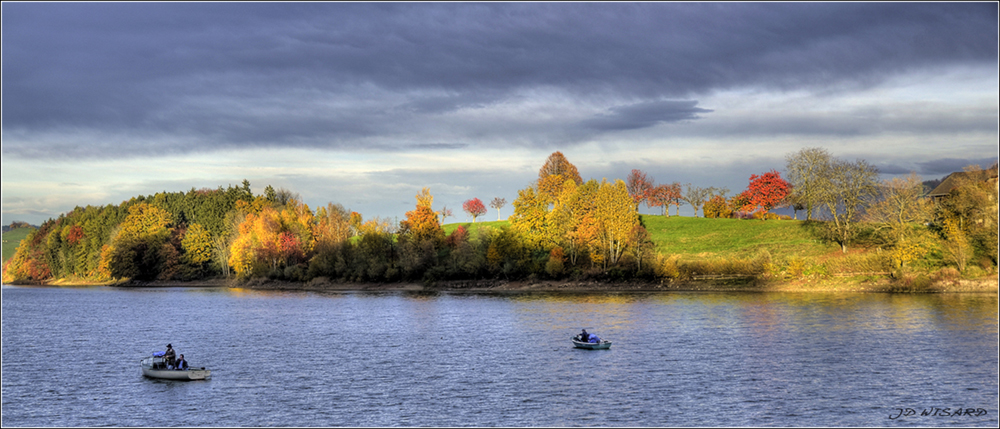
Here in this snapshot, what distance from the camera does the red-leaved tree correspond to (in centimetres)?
17512

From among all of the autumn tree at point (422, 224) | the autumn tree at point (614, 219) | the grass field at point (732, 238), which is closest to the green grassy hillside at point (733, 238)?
the grass field at point (732, 238)

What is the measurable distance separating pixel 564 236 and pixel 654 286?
20.8 m

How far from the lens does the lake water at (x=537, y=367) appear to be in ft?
134

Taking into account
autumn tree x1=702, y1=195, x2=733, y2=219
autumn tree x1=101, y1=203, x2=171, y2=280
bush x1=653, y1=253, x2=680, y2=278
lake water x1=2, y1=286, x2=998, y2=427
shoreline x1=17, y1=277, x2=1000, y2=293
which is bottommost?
lake water x1=2, y1=286, x2=998, y2=427

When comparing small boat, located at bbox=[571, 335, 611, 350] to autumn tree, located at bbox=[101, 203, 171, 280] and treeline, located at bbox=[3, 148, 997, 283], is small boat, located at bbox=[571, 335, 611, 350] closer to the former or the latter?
treeline, located at bbox=[3, 148, 997, 283]

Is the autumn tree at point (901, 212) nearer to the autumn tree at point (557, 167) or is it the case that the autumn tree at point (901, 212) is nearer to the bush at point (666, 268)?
the bush at point (666, 268)

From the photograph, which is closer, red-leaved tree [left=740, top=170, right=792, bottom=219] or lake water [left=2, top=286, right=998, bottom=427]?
lake water [left=2, top=286, right=998, bottom=427]

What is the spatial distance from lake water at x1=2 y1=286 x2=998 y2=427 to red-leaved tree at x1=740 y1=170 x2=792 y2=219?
8238cm

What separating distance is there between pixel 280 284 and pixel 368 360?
353 feet

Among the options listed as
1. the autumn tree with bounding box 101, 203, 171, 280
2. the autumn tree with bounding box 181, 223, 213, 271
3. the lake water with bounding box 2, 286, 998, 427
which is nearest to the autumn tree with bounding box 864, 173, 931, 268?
the lake water with bounding box 2, 286, 998, 427

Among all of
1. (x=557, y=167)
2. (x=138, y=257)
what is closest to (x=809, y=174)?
(x=557, y=167)

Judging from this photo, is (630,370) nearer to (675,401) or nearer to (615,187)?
(675,401)

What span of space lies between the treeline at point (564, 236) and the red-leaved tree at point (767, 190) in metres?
0.29

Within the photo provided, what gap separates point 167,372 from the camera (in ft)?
168
